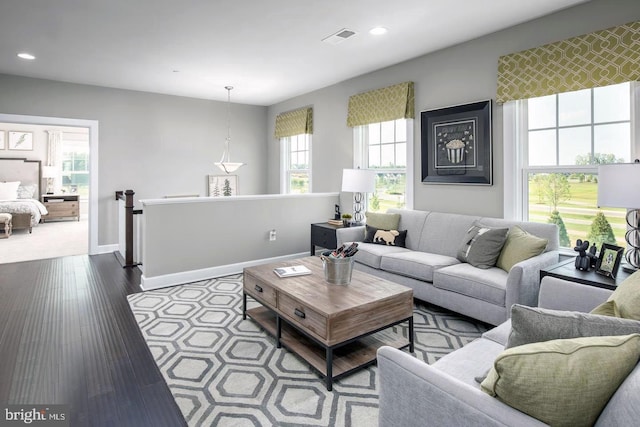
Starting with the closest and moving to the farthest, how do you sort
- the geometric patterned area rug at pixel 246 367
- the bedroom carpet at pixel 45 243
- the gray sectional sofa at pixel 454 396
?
the gray sectional sofa at pixel 454 396, the geometric patterned area rug at pixel 246 367, the bedroom carpet at pixel 45 243

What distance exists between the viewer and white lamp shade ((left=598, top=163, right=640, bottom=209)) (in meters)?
2.20

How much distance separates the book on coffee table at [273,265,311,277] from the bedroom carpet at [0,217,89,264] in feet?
14.6

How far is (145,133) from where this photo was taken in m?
6.01

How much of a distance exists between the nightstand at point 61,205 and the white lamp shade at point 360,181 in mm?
8125

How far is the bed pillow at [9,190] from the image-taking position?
8.42 metres

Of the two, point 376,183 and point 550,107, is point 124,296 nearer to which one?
point 376,183

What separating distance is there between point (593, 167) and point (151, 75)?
5.15 m

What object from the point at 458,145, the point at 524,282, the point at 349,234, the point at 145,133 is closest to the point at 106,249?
the point at 145,133

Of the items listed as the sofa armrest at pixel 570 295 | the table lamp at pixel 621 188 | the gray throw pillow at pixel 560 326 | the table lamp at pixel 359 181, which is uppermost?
the table lamp at pixel 359 181

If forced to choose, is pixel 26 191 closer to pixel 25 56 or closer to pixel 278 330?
pixel 25 56

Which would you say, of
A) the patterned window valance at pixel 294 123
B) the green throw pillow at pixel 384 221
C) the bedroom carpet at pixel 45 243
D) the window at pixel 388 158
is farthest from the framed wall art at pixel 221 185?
the green throw pillow at pixel 384 221

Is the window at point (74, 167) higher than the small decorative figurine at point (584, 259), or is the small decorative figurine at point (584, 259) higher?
the window at point (74, 167)

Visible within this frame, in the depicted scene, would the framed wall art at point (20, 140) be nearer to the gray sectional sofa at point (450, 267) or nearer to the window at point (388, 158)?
the window at point (388, 158)

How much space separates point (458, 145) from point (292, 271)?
7.37 feet
